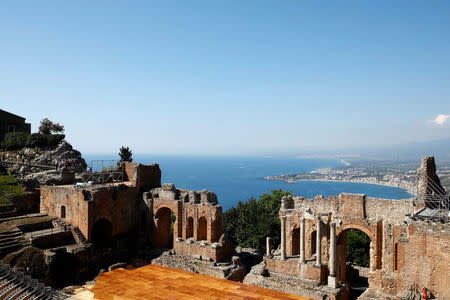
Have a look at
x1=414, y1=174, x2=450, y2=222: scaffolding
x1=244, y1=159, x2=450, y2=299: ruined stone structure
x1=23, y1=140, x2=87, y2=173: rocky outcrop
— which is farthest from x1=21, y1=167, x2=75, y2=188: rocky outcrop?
x1=414, y1=174, x2=450, y2=222: scaffolding

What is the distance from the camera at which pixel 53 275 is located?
64.5 ft

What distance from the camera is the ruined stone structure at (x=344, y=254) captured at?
14.8m

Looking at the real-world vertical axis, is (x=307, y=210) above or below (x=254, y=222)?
above

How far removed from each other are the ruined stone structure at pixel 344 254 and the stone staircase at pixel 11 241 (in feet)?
46.4

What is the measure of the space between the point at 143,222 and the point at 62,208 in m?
6.35

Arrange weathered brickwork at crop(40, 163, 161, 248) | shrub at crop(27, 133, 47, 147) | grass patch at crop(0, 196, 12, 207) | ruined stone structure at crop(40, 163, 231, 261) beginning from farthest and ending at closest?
shrub at crop(27, 133, 47, 147) < grass patch at crop(0, 196, 12, 207) < weathered brickwork at crop(40, 163, 161, 248) < ruined stone structure at crop(40, 163, 231, 261)

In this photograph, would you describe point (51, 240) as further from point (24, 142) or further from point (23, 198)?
point (24, 142)

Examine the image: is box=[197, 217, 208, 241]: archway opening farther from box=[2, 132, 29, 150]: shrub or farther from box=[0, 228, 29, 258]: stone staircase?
box=[2, 132, 29, 150]: shrub

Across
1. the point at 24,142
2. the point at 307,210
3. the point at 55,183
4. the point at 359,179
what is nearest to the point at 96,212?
the point at 55,183

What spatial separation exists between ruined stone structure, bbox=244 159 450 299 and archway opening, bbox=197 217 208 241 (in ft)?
17.5

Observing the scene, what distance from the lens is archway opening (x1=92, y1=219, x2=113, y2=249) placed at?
2519cm

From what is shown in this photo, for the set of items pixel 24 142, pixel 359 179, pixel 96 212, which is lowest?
pixel 359 179

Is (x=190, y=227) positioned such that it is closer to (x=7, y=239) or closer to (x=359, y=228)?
(x=7, y=239)

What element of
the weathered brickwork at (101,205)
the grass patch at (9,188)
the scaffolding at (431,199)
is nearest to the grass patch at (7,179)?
the grass patch at (9,188)
